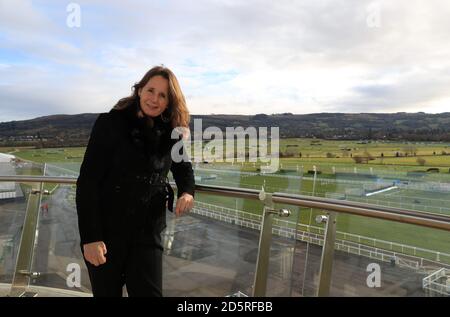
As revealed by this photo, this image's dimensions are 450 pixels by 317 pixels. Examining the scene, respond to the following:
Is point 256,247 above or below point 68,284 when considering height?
above

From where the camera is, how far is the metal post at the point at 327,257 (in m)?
2.36

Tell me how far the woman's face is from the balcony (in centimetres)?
86

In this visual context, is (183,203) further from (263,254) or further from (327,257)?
(327,257)

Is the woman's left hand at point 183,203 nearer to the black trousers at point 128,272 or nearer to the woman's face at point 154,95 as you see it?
the black trousers at point 128,272

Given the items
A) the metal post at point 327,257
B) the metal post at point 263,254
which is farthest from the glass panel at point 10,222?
the metal post at point 327,257

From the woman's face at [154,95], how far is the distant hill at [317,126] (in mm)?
6523

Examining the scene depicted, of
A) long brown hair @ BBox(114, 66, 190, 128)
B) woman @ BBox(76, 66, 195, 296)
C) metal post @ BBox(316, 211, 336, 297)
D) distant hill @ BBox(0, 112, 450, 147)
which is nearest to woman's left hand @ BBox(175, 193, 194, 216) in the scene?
woman @ BBox(76, 66, 195, 296)

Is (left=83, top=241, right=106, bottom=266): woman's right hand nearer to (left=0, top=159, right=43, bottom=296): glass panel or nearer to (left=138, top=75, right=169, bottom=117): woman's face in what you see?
(left=138, top=75, right=169, bottom=117): woman's face

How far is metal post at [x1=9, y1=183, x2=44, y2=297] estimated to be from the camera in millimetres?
3814

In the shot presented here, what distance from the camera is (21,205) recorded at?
3.91m
